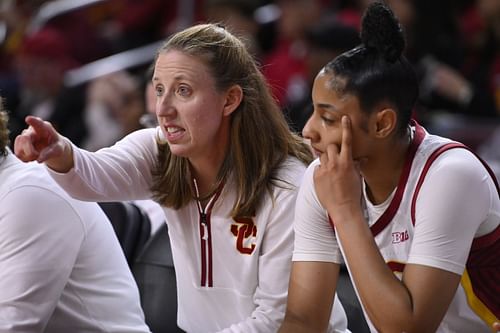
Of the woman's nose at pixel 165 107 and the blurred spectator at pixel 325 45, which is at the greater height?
the woman's nose at pixel 165 107

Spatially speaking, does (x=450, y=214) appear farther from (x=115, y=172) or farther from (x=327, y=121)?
(x=115, y=172)

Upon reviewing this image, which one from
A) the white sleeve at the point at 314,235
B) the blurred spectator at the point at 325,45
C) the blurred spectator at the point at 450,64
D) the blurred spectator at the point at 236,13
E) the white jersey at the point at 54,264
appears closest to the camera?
the white sleeve at the point at 314,235

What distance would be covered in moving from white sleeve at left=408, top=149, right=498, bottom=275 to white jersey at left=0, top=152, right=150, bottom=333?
2.96 feet

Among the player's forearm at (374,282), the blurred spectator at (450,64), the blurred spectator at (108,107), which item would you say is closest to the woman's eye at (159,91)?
the player's forearm at (374,282)

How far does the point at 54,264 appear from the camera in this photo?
2531 mm

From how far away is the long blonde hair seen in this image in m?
2.54

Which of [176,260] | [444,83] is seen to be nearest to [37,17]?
[444,83]

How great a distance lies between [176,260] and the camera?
107 inches

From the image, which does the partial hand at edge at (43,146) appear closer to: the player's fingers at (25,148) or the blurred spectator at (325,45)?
the player's fingers at (25,148)

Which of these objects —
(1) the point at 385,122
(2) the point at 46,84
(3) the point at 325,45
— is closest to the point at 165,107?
(1) the point at 385,122

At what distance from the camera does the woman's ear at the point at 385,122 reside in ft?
7.35

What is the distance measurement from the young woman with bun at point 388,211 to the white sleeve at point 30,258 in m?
0.62

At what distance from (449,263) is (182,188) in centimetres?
79

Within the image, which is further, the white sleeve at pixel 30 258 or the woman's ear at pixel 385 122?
the white sleeve at pixel 30 258
